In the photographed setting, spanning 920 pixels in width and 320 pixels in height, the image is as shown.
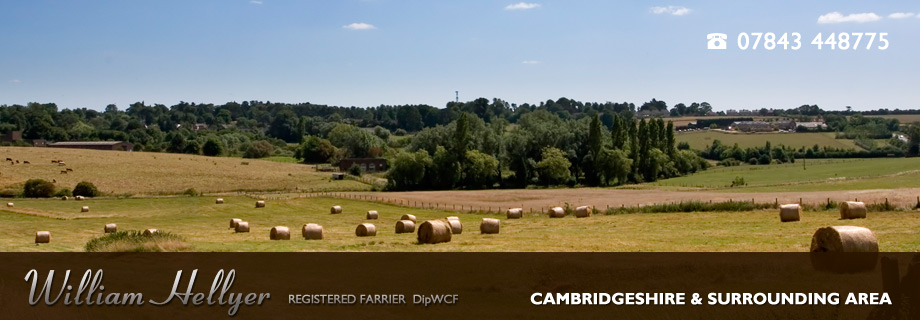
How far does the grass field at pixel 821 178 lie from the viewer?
71375 mm

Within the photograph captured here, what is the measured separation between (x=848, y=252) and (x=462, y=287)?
393 inches

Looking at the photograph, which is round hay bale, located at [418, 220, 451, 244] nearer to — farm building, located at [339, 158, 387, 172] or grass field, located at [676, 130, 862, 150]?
farm building, located at [339, 158, 387, 172]

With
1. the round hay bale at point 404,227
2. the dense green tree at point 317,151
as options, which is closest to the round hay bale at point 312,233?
the round hay bale at point 404,227

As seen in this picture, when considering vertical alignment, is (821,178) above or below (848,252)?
below

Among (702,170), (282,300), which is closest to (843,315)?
(282,300)

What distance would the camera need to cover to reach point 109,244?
25.1 metres

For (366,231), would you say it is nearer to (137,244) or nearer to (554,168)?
(137,244)

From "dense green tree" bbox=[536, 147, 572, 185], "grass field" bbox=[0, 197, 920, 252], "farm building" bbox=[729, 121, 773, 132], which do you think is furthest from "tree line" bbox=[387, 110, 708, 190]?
"farm building" bbox=[729, 121, 773, 132]

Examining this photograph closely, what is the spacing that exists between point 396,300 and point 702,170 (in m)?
111

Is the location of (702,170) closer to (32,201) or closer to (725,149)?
(725,149)

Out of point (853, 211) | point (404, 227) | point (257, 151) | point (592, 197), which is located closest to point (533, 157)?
point (592, 197)

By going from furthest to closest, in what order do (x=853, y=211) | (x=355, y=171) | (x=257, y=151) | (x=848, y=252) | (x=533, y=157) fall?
(x=257, y=151), (x=355, y=171), (x=533, y=157), (x=853, y=211), (x=848, y=252)

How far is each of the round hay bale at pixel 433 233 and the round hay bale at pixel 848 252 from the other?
12909 millimetres

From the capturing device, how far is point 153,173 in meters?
91.8
